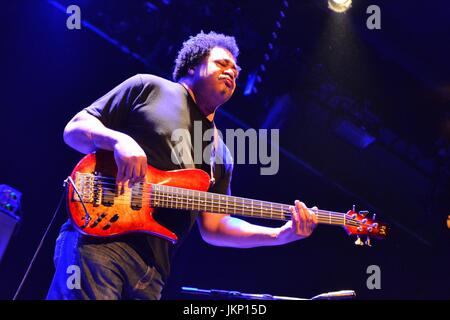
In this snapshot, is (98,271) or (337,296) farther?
(337,296)

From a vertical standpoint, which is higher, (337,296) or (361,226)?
(361,226)

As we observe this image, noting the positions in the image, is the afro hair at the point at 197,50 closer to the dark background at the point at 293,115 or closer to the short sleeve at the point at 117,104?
the short sleeve at the point at 117,104

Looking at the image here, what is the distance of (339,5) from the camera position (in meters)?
6.06

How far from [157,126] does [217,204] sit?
2.18 ft

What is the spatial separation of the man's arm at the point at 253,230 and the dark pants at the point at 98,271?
804 millimetres

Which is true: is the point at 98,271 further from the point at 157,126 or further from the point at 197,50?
the point at 197,50

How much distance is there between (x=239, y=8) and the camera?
18.0 ft

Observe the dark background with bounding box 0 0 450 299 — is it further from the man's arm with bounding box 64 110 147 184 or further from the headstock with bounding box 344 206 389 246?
the headstock with bounding box 344 206 389 246

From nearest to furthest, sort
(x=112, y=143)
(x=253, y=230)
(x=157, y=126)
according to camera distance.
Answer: (x=112, y=143) → (x=157, y=126) → (x=253, y=230)

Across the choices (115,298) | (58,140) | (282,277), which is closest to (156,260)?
(115,298)

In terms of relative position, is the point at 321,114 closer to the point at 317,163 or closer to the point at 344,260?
the point at 317,163

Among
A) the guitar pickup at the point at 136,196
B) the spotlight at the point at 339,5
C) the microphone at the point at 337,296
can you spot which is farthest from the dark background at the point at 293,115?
the microphone at the point at 337,296

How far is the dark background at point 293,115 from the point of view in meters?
5.38

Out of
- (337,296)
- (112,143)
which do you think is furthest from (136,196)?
(337,296)
